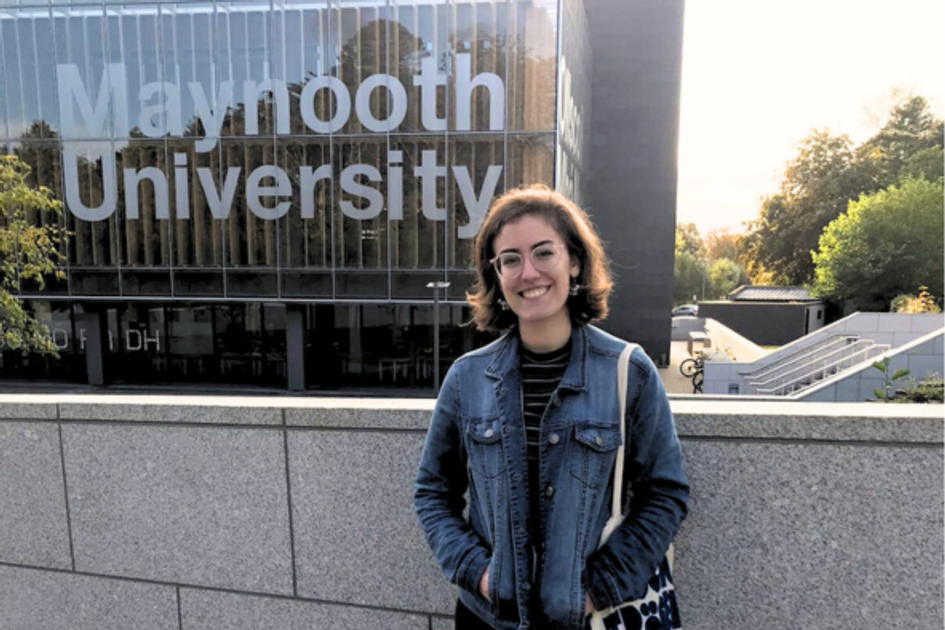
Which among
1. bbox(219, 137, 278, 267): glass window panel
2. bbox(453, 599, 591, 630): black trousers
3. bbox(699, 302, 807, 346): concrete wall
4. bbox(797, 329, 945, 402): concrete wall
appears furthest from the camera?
bbox(699, 302, 807, 346): concrete wall

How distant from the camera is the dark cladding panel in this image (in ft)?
80.4

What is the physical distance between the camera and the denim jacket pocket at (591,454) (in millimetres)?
1602

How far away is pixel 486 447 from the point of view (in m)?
1.69

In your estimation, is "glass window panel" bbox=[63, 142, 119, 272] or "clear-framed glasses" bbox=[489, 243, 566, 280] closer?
"clear-framed glasses" bbox=[489, 243, 566, 280]

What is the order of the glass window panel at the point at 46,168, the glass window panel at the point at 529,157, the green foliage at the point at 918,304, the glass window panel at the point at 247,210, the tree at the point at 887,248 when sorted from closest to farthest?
the glass window panel at the point at 529,157 < the glass window panel at the point at 247,210 < the glass window panel at the point at 46,168 < the green foliage at the point at 918,304 < the tree at the point at 887,248

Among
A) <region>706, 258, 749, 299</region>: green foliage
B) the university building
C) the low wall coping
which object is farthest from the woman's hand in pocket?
<region>706, 258, 749, 299</region>: green foliage

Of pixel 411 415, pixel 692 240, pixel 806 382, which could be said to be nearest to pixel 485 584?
pixel 411 415

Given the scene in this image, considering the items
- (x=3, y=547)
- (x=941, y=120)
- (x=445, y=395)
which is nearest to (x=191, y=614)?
(x=3, y=547)

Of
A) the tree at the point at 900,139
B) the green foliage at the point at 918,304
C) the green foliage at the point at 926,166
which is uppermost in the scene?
the tree at the point at 900,139

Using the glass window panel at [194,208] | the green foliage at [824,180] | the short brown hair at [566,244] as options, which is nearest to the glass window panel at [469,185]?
the glass window panel at [194,208]

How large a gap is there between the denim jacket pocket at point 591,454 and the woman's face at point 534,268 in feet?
1.07

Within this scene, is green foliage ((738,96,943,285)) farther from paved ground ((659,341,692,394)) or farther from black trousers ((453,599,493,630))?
black trousers ((453,599,493,630))

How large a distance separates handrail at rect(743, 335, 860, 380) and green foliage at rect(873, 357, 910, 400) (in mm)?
3431

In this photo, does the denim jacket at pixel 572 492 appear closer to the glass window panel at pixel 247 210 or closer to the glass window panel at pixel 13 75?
the glass window panel at pixel 247 210
